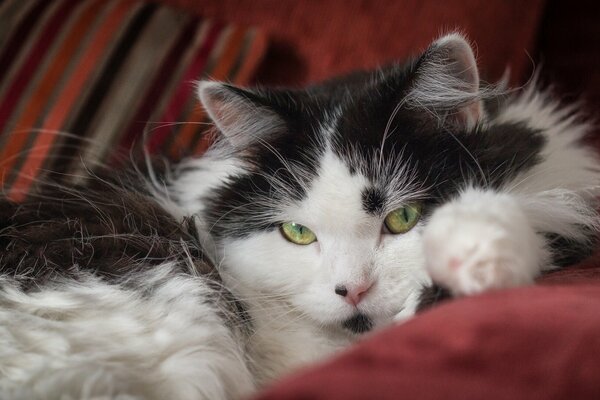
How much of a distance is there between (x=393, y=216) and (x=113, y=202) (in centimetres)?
54

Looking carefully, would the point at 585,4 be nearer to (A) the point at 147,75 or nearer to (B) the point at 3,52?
(A) the point at 147,75

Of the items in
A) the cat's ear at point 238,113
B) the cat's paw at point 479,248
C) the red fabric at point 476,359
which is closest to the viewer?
the red fabric at point 476,359

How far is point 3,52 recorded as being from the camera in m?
1.70

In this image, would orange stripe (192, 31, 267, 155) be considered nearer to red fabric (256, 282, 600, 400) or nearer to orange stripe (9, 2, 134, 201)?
orange stripe (9, 2, 134, 201)

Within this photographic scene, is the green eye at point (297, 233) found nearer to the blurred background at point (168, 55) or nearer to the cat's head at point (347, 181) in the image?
the cat's head at point (347, 181)

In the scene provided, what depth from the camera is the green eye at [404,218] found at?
109 cm

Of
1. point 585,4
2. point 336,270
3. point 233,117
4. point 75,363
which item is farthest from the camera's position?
point 585,4

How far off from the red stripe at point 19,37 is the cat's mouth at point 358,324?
115cm

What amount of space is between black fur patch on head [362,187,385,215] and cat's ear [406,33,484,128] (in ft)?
0.54

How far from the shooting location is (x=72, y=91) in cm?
169

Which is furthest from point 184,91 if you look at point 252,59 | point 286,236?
point 286,236

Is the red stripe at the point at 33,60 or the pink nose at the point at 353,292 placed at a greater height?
the red stripe at the point at 33,60

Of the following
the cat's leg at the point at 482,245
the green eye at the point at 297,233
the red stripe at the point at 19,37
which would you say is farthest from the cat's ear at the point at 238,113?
the red stripe at the point at 19,37

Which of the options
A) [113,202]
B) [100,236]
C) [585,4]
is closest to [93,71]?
[113,202]
